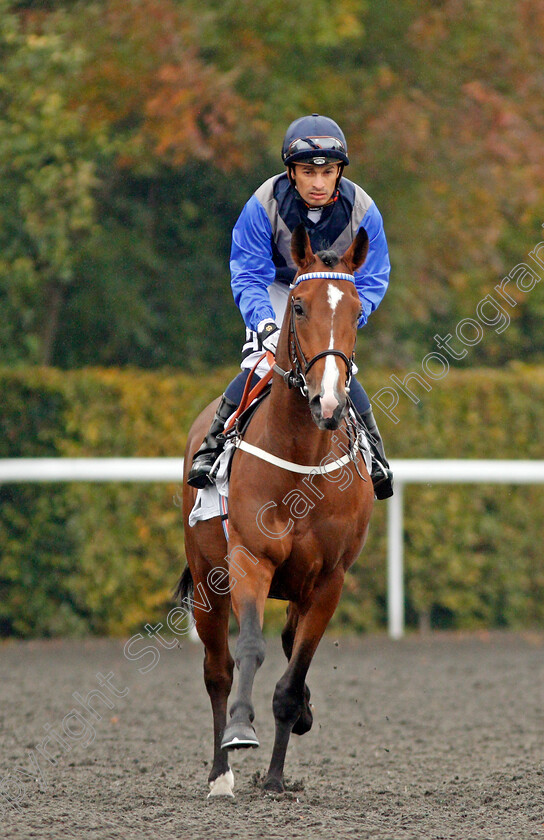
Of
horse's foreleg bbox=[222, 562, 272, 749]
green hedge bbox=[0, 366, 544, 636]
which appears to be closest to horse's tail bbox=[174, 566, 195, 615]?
horse's foreleg bbox=[222, 562, 272, 749]

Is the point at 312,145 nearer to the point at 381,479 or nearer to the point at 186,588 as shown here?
the point at 381,479

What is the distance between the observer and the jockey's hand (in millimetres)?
4988

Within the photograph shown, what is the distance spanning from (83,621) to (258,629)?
5599 millimetres

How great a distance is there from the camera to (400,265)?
12.0m

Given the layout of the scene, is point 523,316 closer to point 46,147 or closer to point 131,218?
point 131,218

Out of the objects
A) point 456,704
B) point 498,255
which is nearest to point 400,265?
point 498,255

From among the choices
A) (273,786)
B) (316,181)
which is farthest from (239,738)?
(316,181)

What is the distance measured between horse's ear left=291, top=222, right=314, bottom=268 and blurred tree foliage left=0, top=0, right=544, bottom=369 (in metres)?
5.87

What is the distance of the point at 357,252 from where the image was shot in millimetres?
4691

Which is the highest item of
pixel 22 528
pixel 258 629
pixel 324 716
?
pixel 22 528

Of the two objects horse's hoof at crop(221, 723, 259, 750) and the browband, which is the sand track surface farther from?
the browband

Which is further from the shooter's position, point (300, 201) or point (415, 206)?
point (415, 206)

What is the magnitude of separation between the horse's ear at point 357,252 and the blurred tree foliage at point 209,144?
590 centimetres

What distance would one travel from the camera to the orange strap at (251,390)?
16.9ft
